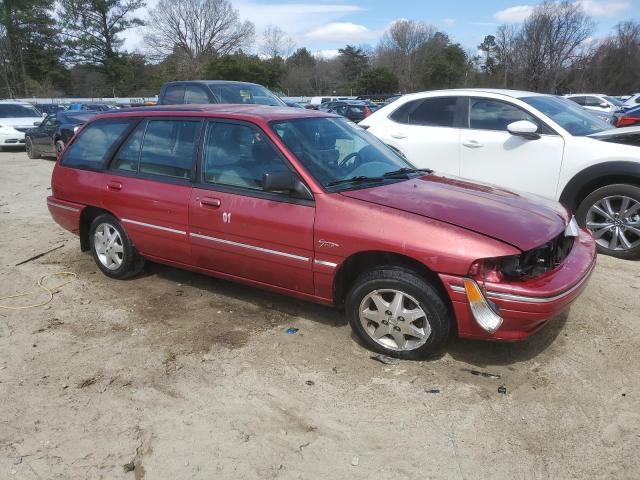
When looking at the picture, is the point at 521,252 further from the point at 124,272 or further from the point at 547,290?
the point at 124,272

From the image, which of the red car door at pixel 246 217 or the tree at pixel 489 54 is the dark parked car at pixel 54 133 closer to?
the red car door at pixel 246 217

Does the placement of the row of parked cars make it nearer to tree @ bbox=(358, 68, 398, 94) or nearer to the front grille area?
the front grille area

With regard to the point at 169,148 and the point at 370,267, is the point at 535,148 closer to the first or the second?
the point at 370,267

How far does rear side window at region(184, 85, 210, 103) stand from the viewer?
31.6 ft

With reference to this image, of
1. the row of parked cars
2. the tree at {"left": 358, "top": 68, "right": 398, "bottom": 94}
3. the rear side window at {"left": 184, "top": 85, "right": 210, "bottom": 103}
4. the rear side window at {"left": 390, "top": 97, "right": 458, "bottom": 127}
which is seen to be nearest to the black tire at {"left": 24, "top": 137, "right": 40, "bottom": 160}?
the rear side window at {"left": 184, "top": 85, "right": 210, "bottom": 103}

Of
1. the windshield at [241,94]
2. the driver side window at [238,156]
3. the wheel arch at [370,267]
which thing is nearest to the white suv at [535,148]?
the wheel arch at [370,267]

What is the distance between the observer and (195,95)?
9.75 m

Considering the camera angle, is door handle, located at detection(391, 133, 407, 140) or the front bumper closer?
the front bumper

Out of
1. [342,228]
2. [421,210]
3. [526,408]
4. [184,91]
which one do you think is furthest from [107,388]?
[184,91]

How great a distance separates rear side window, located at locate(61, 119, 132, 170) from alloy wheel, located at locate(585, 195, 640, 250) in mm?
4711

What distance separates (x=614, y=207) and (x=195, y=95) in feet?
23.7

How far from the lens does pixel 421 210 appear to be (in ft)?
11.1

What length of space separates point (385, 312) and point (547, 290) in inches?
38.9

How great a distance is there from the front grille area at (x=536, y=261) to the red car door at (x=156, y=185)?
8.13ft
